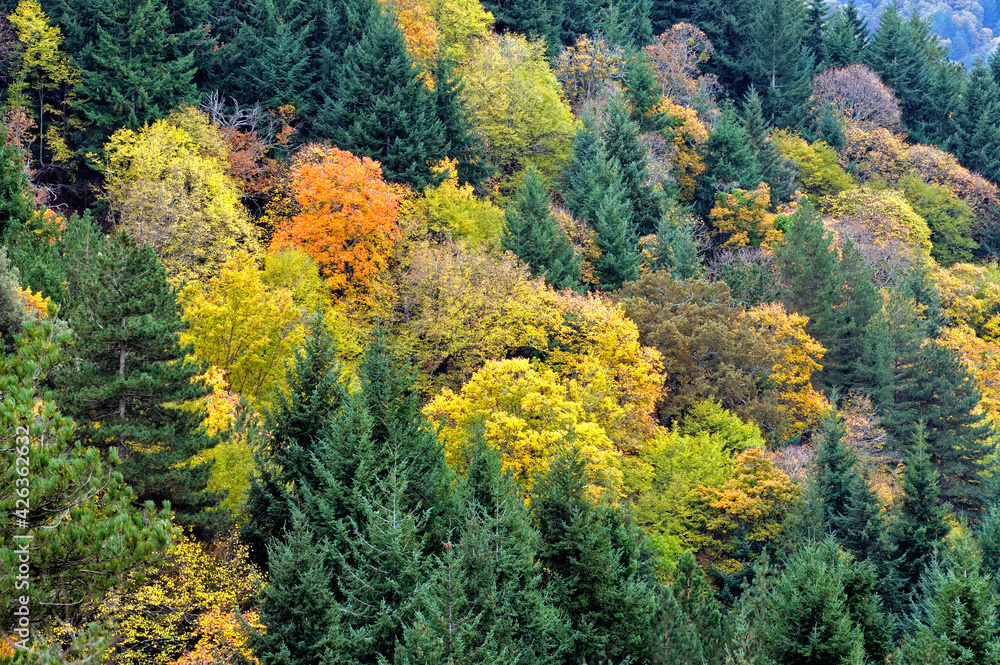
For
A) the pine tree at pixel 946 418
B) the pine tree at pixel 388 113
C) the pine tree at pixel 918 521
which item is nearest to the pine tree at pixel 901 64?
the pine tree at pixel 946 418

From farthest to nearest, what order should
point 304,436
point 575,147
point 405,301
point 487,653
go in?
point 575,147, point 405,301, point 304,436, point 487,653

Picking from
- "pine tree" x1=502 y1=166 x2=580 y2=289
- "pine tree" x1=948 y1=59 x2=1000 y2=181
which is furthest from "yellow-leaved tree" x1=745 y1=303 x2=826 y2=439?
"pine tree" x1=948 y1=59 x2=1000 y2=181

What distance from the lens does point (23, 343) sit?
13.0m

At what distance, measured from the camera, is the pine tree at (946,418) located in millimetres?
47219

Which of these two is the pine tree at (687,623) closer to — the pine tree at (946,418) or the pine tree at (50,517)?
the pine tree at (50,517)

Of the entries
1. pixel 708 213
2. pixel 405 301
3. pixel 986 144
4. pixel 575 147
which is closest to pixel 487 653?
Answer: pixel 405 301

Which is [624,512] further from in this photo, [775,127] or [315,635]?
[775,127]

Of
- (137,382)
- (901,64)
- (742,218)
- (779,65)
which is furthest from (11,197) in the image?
(901,64)

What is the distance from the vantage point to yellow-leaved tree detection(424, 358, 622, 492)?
32.5 meters

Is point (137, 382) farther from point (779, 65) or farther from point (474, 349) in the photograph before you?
point (779, 65)

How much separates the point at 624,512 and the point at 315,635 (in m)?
11.6

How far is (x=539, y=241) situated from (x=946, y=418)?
2535 cm

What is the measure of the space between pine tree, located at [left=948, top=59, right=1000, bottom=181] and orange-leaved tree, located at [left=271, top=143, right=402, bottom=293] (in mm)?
65399

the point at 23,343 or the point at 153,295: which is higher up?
the point at 23,343
